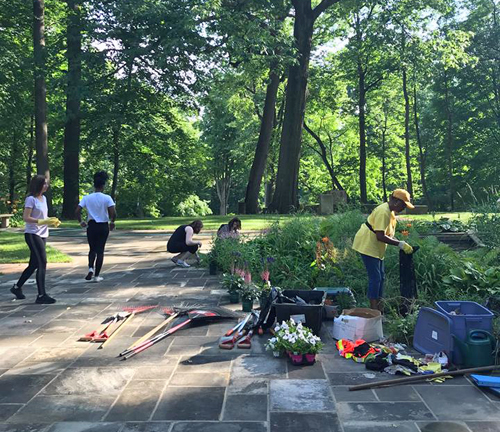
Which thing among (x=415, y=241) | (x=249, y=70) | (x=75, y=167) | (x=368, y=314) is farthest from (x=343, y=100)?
(x=368, y=314)

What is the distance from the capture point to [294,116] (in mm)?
19516

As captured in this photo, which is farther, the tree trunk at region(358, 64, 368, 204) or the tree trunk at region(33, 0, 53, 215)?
the tree trunk at region(358, 64, 368, 204)

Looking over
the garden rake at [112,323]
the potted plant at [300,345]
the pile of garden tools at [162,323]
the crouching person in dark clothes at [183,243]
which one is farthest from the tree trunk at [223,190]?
the potted plant at [300,345]

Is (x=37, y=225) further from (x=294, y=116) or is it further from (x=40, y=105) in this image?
(x=40, y=105)

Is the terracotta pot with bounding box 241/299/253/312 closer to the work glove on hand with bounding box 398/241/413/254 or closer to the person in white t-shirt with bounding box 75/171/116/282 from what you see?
the work glove on hand with bounding box 398/241/413/254

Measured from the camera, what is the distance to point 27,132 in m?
28.6

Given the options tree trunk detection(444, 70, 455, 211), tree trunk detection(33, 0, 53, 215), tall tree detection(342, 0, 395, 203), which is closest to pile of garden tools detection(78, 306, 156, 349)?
tree trunk detection(33, 0, 53, 215)

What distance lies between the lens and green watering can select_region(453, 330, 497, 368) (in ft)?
13.5

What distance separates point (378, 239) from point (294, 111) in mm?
14734

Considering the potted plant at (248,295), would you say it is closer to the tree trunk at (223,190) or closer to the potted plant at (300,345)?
the potted plant at (300,345)

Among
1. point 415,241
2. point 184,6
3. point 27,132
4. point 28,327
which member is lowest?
point 28,327

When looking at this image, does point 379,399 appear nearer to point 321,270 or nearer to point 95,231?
point 321,270

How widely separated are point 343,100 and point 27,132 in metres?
20.4

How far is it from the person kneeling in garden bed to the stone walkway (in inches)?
30.6
